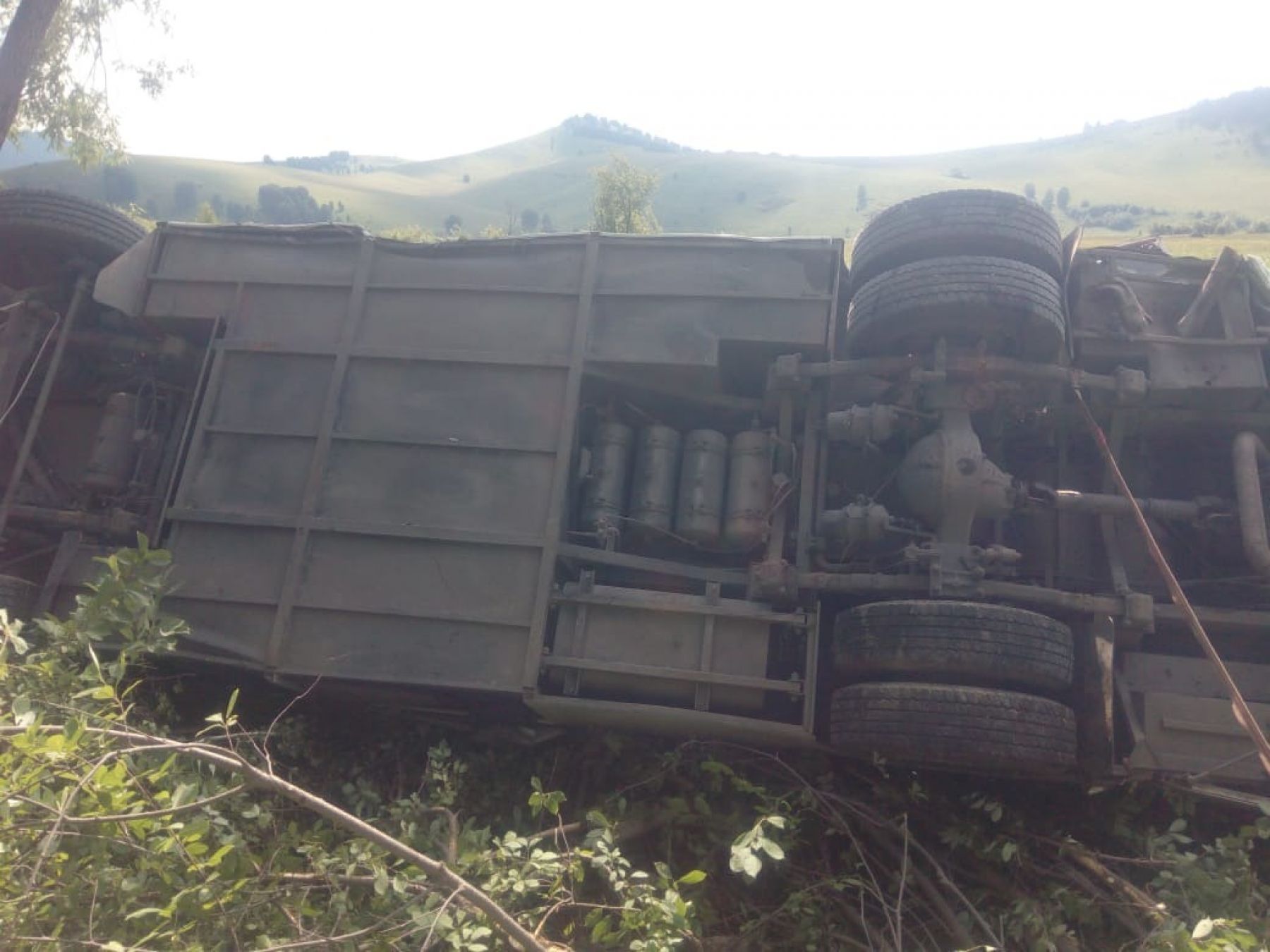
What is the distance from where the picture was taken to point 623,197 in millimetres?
26312

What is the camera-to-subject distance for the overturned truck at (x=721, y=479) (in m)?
4.62

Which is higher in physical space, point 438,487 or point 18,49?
point 18,49

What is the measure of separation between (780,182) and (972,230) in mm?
108664

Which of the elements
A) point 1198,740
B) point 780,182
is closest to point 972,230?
point 1198,740

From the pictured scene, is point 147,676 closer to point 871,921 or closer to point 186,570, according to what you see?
point 186,570

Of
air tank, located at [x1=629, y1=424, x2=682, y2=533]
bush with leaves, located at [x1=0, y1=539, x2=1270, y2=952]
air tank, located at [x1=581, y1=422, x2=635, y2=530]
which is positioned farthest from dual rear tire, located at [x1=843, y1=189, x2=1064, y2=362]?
bush with leaves, located at [x1=0, y1=539, x2=1270, y2=952]

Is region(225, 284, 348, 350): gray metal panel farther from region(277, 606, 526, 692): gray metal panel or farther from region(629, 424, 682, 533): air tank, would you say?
region(629, 424, 682, 533): air tank

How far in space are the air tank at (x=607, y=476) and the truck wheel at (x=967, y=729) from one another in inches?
67.5

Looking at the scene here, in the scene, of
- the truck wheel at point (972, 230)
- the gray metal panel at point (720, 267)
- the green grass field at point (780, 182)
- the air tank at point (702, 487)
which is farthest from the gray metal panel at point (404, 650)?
the green grass field at point (780, 182)

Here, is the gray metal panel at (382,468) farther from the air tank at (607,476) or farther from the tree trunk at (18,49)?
the tree trunk at (18,49)

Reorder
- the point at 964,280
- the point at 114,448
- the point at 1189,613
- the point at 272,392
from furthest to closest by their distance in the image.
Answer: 1. the point at 114,448
2. the point at 272,392
3. the point at 964,280
4. the point at 1189,613

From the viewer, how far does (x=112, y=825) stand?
3.06 meters

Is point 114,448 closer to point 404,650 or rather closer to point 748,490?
point 404,650

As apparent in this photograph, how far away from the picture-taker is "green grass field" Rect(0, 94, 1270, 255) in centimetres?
8281
